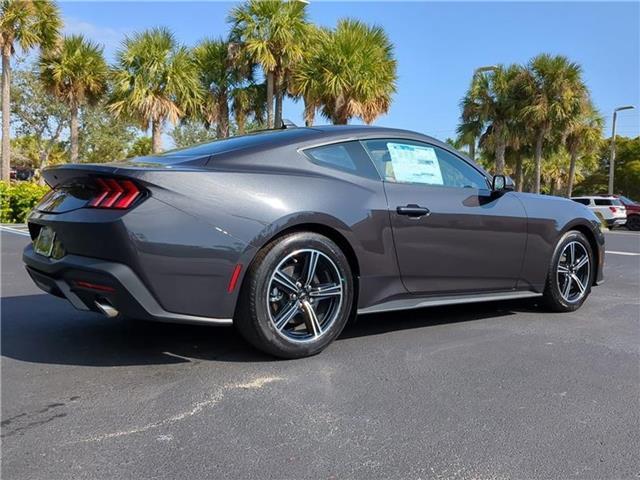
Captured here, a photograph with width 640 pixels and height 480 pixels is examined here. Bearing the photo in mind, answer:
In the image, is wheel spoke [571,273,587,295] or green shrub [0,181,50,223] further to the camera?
green shrub [0,181,50,223]

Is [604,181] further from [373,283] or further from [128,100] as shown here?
[373,283]

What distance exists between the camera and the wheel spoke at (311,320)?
3.30 m

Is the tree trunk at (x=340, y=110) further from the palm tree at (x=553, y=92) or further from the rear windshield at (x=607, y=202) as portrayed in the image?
the rear windshield at (x=607, y=202)

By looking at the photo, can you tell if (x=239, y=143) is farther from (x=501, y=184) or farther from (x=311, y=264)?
(x=501, y=184)

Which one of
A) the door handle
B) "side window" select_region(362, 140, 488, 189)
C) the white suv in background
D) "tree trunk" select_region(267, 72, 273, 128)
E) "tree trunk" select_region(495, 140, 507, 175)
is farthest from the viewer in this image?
"tree trunk" select_region(495, 140, 507, 175)

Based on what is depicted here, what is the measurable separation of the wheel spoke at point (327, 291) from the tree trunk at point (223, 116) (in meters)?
18.4

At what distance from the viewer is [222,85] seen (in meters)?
20.3

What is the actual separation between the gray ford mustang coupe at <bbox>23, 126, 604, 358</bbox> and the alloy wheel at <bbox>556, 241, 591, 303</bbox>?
58cm

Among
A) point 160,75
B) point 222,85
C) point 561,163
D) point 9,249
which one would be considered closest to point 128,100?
point 160,75

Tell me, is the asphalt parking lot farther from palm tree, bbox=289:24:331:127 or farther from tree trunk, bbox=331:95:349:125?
palm tree, bbox=289:24:331:127

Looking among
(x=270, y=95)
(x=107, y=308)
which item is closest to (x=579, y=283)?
(x=107, y=308)

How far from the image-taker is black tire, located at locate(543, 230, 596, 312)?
4648 mm

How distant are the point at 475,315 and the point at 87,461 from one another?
3.37m

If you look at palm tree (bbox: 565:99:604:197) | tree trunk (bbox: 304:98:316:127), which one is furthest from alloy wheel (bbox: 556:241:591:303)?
palm tree (bbox: 565:99:604:197)
